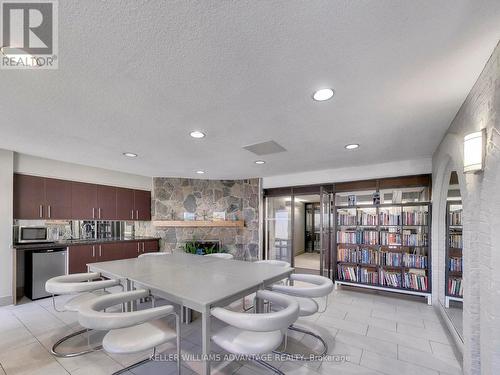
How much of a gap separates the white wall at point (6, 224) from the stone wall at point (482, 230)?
18.7ft

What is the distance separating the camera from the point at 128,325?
1.64 m

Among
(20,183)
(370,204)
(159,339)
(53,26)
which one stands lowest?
(159,339)

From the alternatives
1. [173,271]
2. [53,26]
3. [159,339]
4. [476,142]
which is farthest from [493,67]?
[173,271]

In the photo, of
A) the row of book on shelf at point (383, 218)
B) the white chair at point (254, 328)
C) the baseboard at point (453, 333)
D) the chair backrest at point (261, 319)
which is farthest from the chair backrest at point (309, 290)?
the row of book on shelf at point (383, 218)

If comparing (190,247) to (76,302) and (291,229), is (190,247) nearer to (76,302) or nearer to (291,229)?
(291,229)

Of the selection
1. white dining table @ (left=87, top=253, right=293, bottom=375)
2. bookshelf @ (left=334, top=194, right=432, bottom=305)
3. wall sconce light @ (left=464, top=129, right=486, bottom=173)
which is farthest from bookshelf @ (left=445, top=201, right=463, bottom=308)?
white dining table @ (left=87, top=253, right=293, bottom=375)

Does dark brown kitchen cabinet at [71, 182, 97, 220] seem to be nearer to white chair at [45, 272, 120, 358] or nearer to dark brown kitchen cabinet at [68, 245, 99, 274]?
dark brown kitchen cabinet at [68, 245, 99, 274]

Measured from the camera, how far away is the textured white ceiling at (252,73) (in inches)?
45.9

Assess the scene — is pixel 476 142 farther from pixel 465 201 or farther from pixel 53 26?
pixel 53 26

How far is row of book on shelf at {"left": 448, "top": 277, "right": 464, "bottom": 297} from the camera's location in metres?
3.40

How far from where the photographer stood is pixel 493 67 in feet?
4.84

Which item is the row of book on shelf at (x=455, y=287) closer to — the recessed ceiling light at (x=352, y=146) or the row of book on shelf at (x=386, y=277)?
the row of book on shelf at (x=386, y=277)

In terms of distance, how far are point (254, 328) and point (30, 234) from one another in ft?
14.7

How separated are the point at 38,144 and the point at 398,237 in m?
5.90
